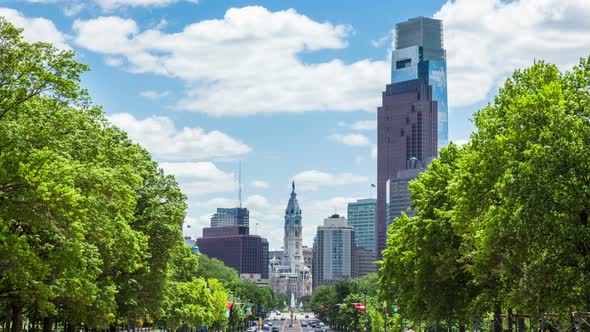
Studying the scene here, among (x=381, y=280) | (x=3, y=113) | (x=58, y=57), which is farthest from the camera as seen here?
(x=381, y=280)

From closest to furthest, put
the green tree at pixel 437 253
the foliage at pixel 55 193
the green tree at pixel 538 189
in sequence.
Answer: the foliage at pixel 55 193
the green tree at pixel 538 189
the green tree at pixel 437 253

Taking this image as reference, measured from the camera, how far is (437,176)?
62000 millimetres

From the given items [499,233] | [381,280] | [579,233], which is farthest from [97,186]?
Result: [381,280]

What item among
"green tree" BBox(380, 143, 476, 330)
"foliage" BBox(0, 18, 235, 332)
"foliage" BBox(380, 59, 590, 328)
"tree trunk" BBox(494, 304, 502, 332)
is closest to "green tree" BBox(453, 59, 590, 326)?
"foliage" BBox(380, 59, 590, 328)

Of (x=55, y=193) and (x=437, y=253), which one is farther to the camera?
(x=437, y=253)

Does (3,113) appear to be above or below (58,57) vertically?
below

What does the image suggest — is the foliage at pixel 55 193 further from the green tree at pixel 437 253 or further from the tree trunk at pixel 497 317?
the tree trunk at pixel 497 317

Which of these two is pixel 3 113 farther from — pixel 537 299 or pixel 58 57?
pixel 537 299

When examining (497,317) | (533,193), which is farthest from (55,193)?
(497,317)

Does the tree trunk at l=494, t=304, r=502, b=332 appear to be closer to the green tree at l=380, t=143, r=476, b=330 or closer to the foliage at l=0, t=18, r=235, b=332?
the green tree at l=380, t=143, r=476, b=330

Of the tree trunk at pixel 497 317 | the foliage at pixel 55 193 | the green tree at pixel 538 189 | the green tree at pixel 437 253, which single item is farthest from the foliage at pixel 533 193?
the foliage at pixel 55 193

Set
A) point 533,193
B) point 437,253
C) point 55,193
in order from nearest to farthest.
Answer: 1. point 55,193
2. point 533,193
3. point 437,253

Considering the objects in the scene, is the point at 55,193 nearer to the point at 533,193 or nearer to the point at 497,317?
the point at 533,193

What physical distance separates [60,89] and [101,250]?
39.7ft
